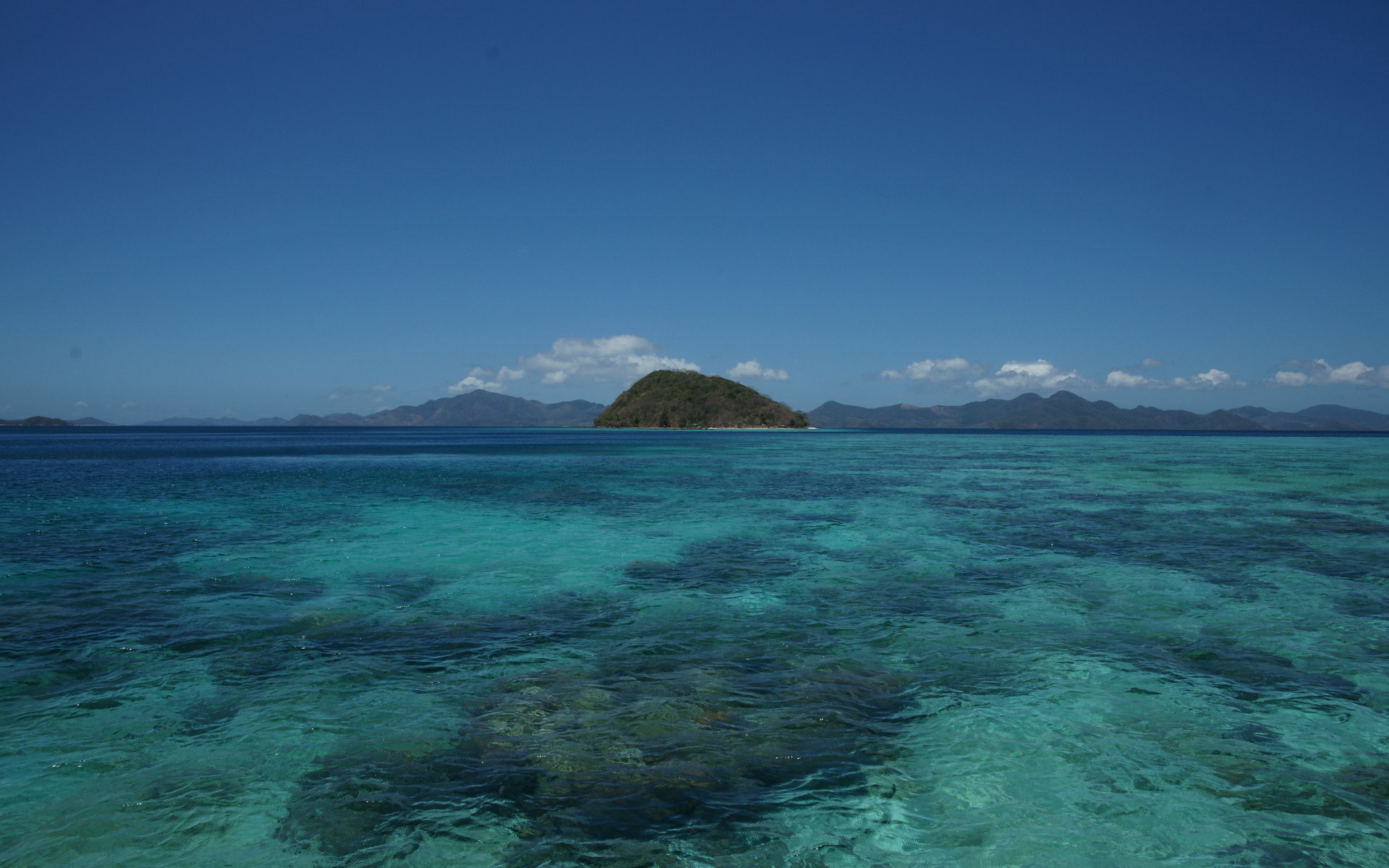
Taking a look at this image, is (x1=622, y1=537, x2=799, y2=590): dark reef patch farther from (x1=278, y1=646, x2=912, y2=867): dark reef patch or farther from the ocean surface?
(x1=278, y1=646, x2=912, y2=867): dark reef patch

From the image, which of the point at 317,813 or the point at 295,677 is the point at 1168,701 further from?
the point at 295,677

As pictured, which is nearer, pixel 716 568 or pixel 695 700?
pixel 695 700

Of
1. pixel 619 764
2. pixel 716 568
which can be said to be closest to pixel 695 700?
pixel 619 764

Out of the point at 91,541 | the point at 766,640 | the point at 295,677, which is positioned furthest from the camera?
the point at 91,541

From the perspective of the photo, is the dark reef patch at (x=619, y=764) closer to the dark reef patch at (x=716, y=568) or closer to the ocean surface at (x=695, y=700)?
the ocean surface at (x=695, y=700)

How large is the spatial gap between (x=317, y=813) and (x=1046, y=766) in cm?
736

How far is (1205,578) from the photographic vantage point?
1534cm

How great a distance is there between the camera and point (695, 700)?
8.52 meters

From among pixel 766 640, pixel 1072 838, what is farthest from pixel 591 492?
pixel 1072 838

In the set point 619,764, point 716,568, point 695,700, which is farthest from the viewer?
point 716,568

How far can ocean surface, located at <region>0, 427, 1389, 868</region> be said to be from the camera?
19.5 ft

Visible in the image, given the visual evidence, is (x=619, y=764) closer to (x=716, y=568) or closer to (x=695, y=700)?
(x=695, y=700)

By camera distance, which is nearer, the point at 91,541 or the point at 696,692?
the point at 696,692

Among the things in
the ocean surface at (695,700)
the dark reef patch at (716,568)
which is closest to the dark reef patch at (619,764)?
the ocean surface at (695,700)
